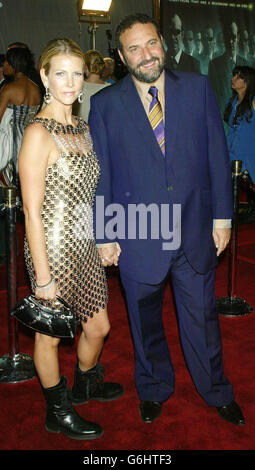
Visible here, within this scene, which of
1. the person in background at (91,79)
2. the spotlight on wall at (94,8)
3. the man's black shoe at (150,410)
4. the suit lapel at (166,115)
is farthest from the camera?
the spotlight on wall at (94,8)

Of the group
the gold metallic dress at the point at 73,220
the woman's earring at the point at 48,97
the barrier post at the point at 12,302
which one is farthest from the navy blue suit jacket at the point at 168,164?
the barrier post at the point at 12,302

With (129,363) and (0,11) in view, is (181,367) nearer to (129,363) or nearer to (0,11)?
(129,363)

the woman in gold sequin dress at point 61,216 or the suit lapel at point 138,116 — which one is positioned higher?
the suit lapel at point 138,116

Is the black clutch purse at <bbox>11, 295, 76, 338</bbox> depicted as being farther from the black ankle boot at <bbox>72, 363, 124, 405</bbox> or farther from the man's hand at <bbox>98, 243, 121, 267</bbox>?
the black ankle boot at <bbox>72, 363, 124, 405</bbox>

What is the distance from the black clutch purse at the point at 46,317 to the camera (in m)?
2.00

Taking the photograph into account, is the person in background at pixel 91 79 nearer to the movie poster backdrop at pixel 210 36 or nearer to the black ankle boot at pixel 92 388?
the black ankle boot at pixel 92 388

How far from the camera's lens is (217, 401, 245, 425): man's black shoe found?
2244mm

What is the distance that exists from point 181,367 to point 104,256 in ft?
3.26

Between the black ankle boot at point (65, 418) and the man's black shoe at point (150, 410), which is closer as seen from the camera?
the black ankle boot at point (65, 418)

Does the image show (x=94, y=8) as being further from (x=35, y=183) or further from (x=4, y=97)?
(x=35, y=183)

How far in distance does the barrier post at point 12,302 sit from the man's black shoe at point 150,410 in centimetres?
76

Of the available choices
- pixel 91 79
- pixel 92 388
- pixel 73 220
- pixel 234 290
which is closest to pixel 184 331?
pixel 92 388

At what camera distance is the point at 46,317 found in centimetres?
201

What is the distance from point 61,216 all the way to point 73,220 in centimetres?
6
